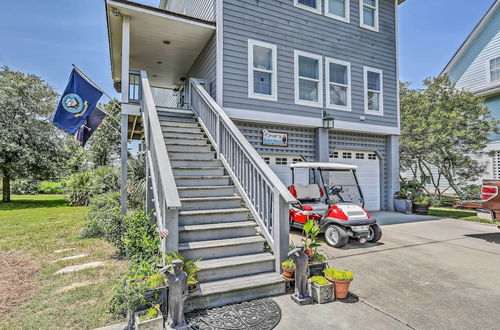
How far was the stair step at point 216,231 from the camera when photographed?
362 centimetres

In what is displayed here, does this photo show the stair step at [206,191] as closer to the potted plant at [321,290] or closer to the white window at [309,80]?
the potted plant at [321,290]

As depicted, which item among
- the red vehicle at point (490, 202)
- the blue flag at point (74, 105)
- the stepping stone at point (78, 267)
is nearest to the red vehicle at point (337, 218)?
the red vehicle at point (490, 202)

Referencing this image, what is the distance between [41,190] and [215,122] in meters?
24.9

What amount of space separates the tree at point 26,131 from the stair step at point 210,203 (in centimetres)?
1362

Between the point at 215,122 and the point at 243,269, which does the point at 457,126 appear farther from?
the point at 243,269

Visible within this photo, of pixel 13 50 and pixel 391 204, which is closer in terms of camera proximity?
pixel 391 204

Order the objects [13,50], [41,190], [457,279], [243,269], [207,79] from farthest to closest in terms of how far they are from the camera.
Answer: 1. [41,190]
2. [13,50]
3. [207,79]
4. [457,279]
5. [243,269]

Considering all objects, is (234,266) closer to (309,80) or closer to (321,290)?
(321,290)

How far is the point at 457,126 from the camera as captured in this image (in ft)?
34.7

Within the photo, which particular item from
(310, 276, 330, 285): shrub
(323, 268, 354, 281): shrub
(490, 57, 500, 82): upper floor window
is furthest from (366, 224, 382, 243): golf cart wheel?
(490, 57, 500, 82): upper floor window

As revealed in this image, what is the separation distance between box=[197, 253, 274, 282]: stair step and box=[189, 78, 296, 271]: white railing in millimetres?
163

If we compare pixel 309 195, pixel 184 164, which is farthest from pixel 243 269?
pixel 309 195

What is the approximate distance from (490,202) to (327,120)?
169 inches

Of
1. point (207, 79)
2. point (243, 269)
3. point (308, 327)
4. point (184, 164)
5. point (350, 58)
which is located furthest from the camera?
point (350, 58)
